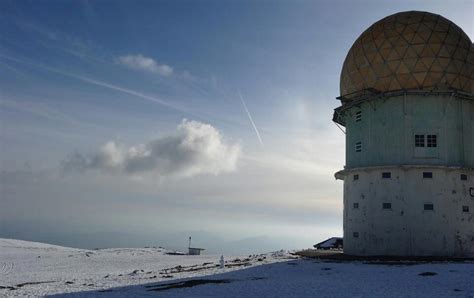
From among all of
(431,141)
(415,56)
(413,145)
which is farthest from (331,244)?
(415,56)

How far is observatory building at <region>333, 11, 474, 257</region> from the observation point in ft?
Answer: 91.2

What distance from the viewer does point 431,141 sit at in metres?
28.7

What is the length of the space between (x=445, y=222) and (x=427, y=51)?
10.6m

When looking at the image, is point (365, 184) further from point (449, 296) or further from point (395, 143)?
point (449, 296)

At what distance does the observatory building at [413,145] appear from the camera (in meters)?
27.8

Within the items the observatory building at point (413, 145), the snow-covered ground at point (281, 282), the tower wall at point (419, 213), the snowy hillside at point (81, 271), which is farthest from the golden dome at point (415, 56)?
the snowy hillside at point (81, 271)

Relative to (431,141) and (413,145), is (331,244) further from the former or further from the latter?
(431,141)

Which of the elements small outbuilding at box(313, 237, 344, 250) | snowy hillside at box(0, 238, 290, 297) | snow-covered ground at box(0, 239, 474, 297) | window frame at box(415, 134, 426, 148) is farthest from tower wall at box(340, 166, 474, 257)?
small outbuilding at box(313, 237, 344, 250)

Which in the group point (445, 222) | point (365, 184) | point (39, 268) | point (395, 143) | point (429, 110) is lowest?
point (39, 268)

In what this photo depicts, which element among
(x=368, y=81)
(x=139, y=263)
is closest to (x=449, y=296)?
(x=368, y=81)

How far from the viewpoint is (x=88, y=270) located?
86.3 ft

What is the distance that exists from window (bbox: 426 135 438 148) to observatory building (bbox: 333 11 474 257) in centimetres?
5

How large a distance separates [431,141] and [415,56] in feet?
17.8

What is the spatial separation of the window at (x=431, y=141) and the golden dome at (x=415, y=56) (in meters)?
3.05
